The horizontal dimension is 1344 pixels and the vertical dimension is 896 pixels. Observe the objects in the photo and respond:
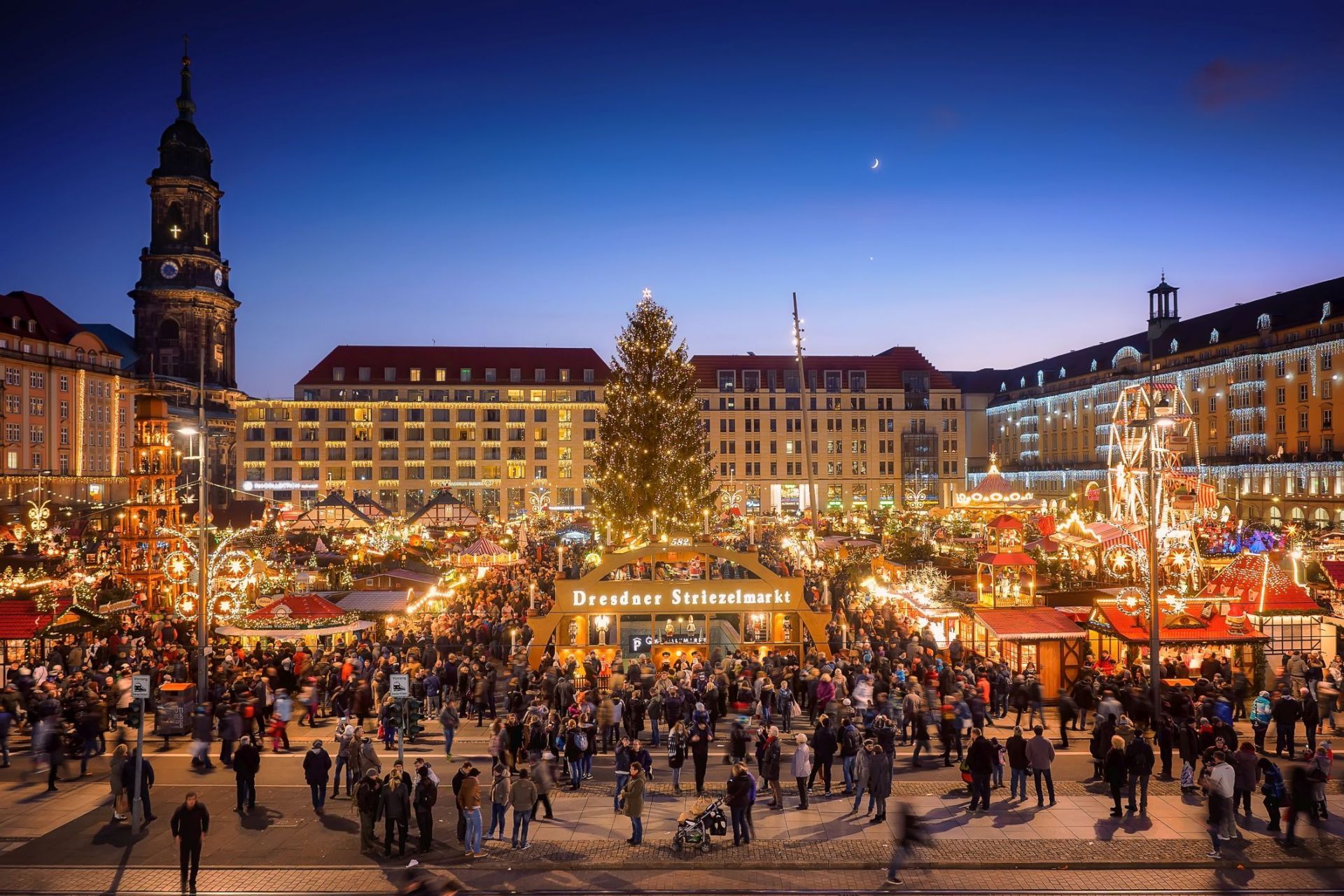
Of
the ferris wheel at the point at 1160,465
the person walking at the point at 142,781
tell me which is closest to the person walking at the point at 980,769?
the person walking at the point at 142,781

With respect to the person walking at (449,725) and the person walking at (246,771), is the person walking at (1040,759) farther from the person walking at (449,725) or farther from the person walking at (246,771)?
the person walking at (246,771)

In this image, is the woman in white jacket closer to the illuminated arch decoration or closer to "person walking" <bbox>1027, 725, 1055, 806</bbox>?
"person walking" <bbox>1027, 725, 1055, 806</bbox>

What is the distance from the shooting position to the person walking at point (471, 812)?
41.9 feet

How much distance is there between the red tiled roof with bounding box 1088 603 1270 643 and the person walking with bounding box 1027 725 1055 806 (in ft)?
27.1

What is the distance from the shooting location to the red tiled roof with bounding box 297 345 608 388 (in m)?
91.1

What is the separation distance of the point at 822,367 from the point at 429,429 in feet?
131

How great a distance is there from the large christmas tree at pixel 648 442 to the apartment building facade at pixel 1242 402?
25.9m

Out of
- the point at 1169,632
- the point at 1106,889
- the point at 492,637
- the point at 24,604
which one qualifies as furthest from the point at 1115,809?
the point at 24,604

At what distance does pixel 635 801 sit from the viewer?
13125 mm

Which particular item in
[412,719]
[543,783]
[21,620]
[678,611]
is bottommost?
[543,783]

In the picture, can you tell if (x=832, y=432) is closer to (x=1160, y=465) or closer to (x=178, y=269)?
(x=1160, y=465)

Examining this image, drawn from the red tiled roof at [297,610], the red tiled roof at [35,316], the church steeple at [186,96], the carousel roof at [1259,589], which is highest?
the church steeple at [186,96]

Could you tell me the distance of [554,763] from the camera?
16438mm

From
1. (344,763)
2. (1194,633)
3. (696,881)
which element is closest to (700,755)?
(696,881)
